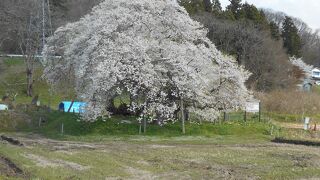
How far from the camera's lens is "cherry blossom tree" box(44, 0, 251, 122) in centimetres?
2848

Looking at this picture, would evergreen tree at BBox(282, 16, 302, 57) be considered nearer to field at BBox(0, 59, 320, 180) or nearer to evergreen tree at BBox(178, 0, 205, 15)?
evergreen tree at BBox(178, 0, 205, 15)

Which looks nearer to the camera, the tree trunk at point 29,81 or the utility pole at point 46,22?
the utility pole at point 46,22

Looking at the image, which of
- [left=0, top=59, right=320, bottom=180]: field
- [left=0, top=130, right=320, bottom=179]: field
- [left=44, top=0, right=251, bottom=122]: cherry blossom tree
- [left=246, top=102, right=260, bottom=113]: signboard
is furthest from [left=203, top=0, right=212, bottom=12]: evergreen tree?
[left=0, top=130, right=320, bottom=179]: field

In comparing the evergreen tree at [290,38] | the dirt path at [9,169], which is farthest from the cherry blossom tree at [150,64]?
the evergreen tree at [290,38]

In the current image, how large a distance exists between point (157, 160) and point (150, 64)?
382 inches

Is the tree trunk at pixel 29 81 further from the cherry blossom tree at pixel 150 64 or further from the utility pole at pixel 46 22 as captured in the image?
the cherry blossom tree at pixel 150 64

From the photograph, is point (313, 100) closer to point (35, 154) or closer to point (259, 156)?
point (259, 156)

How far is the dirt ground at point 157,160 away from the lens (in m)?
16.4

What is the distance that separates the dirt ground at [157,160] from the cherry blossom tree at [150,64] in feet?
11.7

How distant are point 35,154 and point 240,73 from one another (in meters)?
16.5

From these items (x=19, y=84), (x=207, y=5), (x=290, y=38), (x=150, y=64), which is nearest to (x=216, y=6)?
(x=207, y=5)

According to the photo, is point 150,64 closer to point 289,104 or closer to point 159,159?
point 159,159

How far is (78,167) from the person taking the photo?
17406 mm

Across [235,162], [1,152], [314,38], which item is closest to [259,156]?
[235,162]
